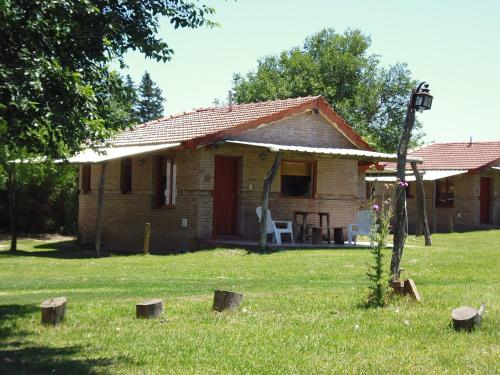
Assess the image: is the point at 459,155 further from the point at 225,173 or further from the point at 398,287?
the point at 398,287

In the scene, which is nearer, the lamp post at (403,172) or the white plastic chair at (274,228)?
the lamp post at (403,172)

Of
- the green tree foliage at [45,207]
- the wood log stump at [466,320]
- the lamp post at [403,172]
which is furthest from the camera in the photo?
the green tree foliage at [45,207]

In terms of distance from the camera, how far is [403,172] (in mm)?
10562

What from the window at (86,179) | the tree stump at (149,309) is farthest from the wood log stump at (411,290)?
the window at (86,179)

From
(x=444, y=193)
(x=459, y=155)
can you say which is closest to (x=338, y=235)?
(x=444, y=193)

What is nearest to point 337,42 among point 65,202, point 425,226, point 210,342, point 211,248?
point 65,202

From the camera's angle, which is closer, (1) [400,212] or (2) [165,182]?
(1) [400,212]

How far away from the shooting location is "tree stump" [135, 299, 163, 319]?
9.34 m

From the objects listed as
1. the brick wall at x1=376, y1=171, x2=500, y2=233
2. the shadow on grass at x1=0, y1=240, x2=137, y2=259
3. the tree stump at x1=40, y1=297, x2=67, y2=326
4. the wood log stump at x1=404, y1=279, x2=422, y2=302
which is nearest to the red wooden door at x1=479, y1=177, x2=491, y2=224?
the brick wall at x1=376, y1=171, x2=500, y2=233

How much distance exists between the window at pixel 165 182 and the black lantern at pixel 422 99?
38.7ft

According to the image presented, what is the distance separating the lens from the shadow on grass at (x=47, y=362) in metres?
6.78

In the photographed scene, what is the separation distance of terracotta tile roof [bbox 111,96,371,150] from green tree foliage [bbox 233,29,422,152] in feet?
67.9

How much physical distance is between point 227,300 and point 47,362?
294cm

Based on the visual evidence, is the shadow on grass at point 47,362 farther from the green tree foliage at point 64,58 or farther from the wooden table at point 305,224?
the wooden table at point 305,224
